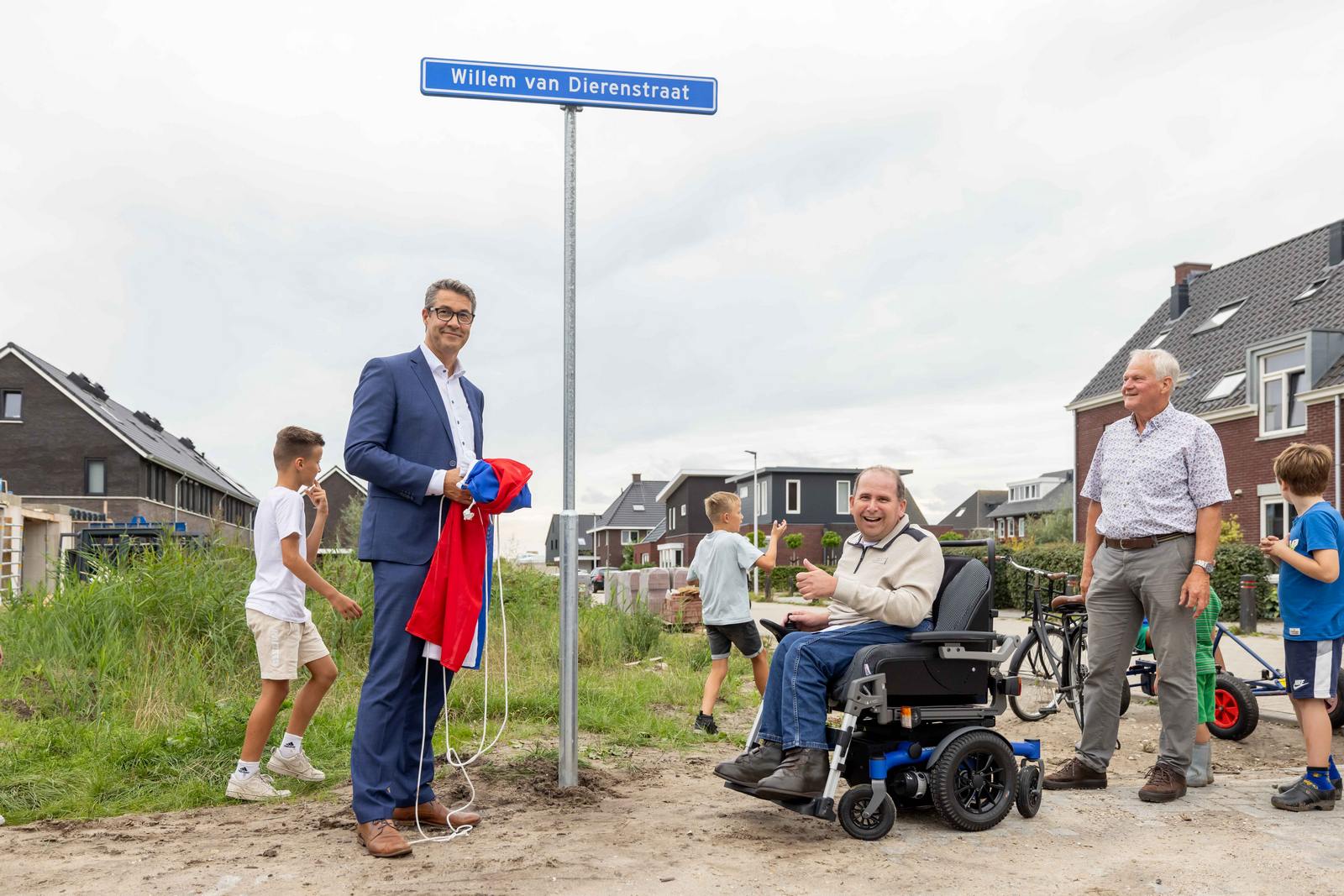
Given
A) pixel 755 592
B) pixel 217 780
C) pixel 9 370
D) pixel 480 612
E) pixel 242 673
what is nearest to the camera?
pixel 480 612


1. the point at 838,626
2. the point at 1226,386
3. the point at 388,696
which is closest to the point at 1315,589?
the point at 838,626

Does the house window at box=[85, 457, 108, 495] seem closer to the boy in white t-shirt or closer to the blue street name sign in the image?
the boy in white t-shirt

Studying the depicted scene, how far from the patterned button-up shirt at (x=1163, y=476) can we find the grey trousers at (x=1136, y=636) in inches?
4.8

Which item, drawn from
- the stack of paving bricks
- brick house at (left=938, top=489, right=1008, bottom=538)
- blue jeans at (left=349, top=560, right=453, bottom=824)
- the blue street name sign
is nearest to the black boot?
blue jeans at (left=349, top=560, right=453, bottom=824)

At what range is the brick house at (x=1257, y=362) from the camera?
78.7 ft

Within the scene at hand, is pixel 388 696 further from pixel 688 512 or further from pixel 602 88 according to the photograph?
pixel 688 512

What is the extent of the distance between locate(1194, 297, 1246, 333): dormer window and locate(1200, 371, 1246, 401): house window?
10.2ft

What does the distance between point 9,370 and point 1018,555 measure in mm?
38133

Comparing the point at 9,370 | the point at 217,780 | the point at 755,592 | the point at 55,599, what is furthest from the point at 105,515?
the point at 217,780

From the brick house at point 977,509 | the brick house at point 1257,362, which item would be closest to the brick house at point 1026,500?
the brick house at point 977,509

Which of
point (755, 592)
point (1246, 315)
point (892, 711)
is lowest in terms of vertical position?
point (755, 592)

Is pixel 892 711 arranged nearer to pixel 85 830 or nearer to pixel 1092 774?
pixel 1092 774

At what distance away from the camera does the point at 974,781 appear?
176 inches

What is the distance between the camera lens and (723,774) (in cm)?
443
